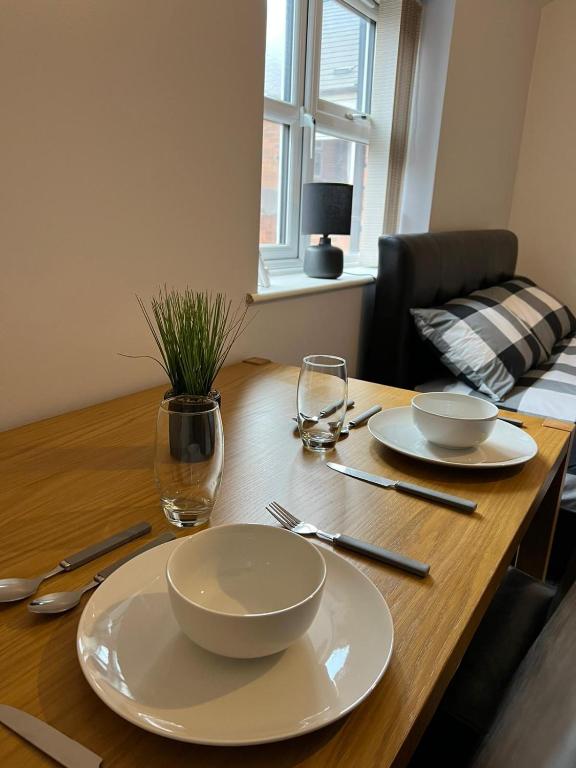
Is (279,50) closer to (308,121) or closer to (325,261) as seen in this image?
(308,121)

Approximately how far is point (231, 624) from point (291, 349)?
1385 millimetres

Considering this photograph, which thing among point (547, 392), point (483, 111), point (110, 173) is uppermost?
point (483, 111)

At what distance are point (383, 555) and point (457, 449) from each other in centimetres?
34

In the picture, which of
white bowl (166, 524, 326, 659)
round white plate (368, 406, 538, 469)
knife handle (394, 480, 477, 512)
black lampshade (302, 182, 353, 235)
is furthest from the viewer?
black lampshade (302, 182, 353, 235)

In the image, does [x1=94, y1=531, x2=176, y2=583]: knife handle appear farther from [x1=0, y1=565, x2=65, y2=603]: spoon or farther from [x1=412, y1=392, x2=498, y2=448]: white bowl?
[x1=412, y1=392, x2=498, y2=448]: white bowl

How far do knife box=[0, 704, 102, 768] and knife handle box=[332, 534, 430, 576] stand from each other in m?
0.34

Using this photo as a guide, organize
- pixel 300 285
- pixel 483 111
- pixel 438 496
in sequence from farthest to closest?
1. pixel 483 111
2. pixel 300 285
3. pixel 438 496

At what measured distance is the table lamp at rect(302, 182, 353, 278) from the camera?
1.95 m

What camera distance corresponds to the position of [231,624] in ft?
1.35

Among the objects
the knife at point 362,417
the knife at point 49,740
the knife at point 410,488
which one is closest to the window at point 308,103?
the knife at point 362,417

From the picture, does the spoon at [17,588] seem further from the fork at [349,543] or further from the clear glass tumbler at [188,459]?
the fork at [349,543]

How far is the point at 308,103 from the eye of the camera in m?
2.10

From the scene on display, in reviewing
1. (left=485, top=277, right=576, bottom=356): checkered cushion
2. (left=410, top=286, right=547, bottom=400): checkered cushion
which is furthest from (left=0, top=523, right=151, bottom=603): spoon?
(left=485, top=277, right=576, bottom=356): checkered cushion

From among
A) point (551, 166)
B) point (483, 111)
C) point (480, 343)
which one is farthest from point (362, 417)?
point (551, 166)
